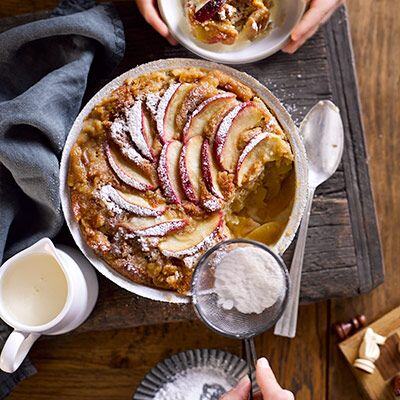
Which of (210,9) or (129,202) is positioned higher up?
(210,9)

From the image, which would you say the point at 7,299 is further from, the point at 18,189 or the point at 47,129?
the point at 47,129

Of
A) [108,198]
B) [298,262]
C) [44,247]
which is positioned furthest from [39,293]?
[298,262]

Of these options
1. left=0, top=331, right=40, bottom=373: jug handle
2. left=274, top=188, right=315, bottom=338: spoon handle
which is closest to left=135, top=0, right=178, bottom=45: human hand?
left=274, top=188, right=315, bottom=338: spoon handle

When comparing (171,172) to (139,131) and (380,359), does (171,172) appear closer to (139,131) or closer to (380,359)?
(139,131)

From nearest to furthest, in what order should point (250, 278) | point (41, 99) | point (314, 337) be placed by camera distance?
1. point (250, 278)
2. point (41, 99)
3. point (314, 337)

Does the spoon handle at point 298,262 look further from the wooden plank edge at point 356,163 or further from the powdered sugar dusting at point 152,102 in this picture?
the powdered sugar dusting at point 152,102

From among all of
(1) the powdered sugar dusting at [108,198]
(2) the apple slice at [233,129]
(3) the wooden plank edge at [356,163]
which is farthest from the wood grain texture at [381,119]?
(1) the powdered sugar dusting at [108,198]

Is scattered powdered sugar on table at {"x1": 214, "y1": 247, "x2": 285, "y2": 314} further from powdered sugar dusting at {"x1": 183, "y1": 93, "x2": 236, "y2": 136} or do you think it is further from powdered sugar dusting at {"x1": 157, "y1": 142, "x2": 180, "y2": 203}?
powdered sugar dusting at {"x1": 183, "y1": 93, "x2": 236, "y2": 136}

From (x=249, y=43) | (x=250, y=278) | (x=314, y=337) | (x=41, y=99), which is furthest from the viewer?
(x=314, y=337)
